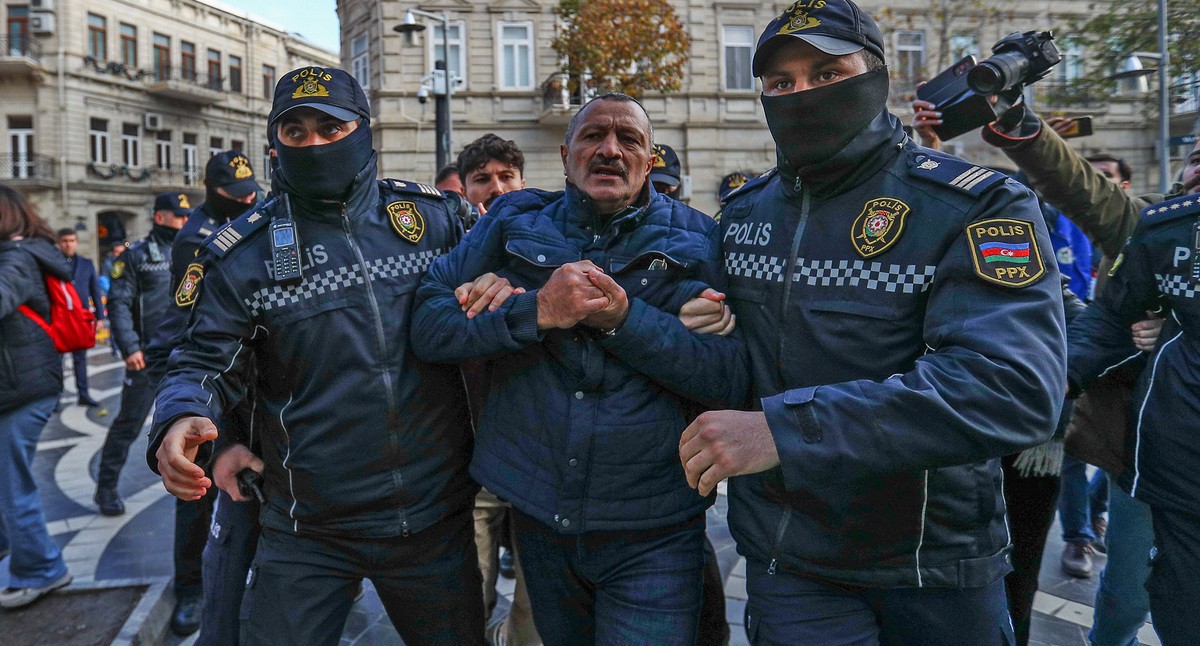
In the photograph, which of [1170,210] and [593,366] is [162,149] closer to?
[593,366]

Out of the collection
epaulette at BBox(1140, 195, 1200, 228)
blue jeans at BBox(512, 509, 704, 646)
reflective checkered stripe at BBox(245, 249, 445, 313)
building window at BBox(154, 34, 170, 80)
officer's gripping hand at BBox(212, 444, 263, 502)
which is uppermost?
building window at BBox(154, 34, 170, 80)

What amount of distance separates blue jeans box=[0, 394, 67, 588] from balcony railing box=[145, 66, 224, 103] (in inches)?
1291

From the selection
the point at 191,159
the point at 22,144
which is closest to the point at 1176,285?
the point at 22,144

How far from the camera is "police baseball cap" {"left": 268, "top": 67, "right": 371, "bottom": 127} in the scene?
2.60 meters

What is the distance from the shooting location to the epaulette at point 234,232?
2596mm

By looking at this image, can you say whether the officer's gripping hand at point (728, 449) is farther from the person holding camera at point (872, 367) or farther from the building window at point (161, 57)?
the building window at point (161, 57)

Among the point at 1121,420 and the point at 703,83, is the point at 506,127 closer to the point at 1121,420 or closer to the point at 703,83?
the point at 703,83

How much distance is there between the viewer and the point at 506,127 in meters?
21.0

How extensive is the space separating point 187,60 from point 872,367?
39039mm

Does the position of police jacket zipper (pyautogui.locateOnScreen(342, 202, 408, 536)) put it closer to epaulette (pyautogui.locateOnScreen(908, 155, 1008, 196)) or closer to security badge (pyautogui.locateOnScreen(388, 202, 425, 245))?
security badge (pyautogui.locateOnScreen(388, 202, 425, 245))

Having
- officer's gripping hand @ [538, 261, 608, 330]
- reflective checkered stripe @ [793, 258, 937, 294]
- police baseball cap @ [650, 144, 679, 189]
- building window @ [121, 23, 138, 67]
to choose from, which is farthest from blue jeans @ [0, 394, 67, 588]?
building window @ [121, 23, 138, 67]

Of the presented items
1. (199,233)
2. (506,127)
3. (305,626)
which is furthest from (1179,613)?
(506,127)

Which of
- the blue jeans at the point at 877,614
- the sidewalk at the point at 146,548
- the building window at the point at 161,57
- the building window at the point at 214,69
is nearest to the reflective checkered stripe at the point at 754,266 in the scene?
the blue jeans at the point at 877,614

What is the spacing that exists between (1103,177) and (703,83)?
1869cm
